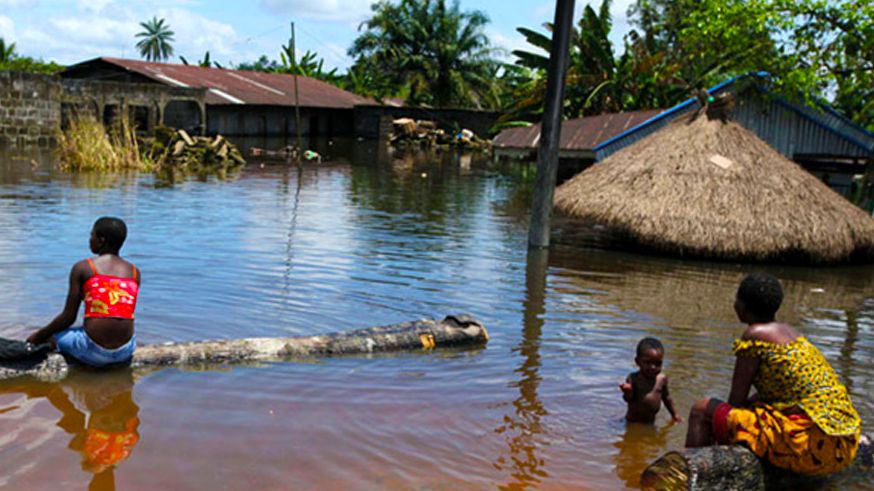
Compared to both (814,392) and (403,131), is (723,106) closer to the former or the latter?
(814,392)

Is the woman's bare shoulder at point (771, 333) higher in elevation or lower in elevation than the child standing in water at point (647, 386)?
higher

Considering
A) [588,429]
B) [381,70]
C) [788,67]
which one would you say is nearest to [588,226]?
[788,67]

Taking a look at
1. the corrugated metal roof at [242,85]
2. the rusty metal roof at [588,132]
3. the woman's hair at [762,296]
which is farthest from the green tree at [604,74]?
the woman's hair at [762,296]

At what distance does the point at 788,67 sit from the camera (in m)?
17.7

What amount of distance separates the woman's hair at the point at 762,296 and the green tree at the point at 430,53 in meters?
50.5

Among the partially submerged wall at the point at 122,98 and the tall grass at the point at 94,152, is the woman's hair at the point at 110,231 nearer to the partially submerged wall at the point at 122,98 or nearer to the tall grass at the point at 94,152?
the tall grass at the point at 94,152

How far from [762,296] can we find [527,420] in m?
2.10

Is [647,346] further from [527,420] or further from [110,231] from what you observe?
[110,231]

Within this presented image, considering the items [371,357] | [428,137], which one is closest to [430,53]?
[428,137]

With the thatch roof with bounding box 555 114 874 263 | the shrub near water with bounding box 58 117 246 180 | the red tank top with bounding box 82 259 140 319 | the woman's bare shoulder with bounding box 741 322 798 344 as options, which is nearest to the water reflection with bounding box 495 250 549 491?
the woman's bare shoulder with bounding box 741 322 798 344

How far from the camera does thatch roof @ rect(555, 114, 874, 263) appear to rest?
12789mm

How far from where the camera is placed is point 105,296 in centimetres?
573

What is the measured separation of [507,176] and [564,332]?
2251 centimetres

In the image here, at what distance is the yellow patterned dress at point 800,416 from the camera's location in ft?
13.8
